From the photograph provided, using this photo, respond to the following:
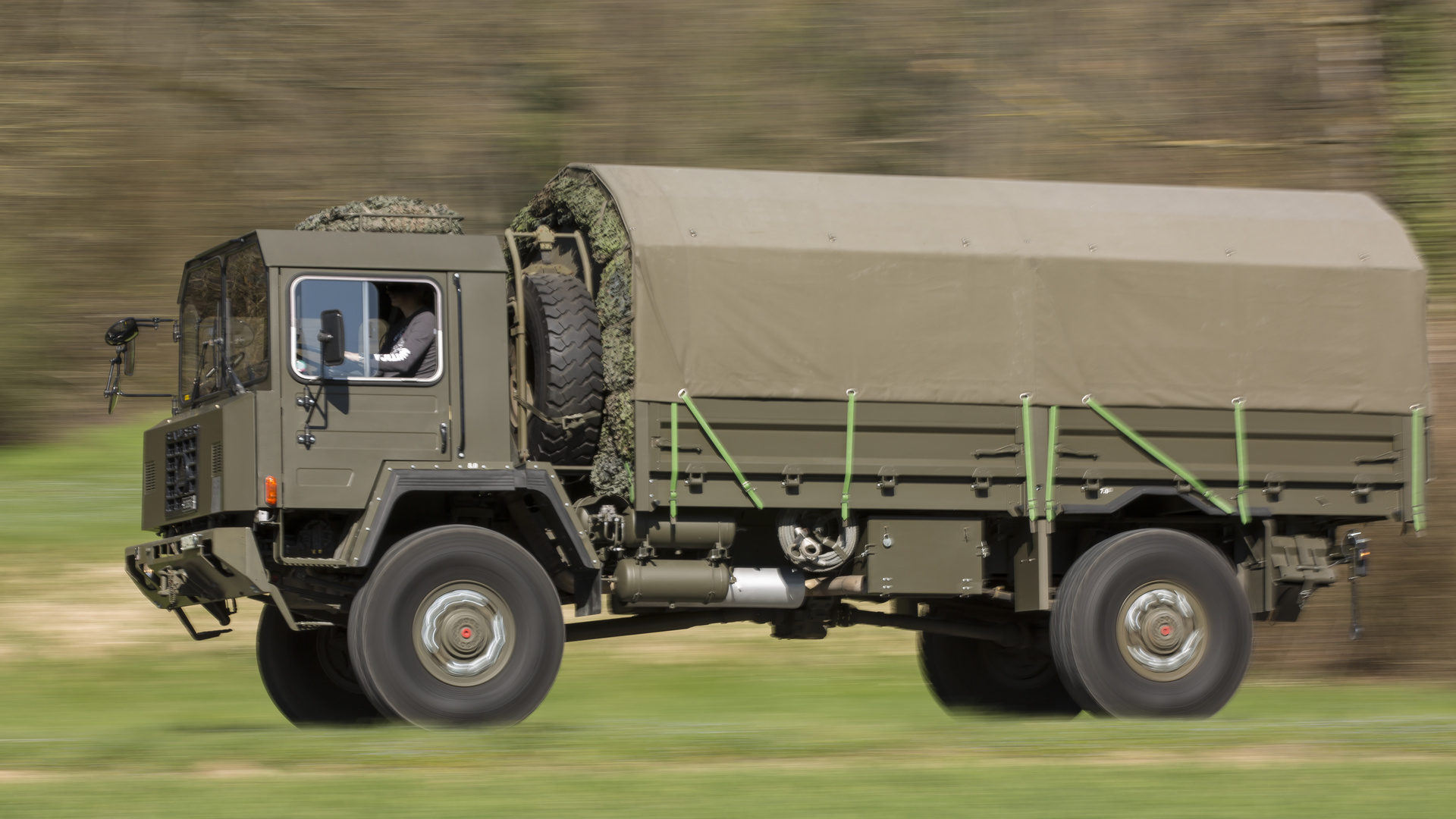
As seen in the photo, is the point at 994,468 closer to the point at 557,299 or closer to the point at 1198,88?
the point at 557,299

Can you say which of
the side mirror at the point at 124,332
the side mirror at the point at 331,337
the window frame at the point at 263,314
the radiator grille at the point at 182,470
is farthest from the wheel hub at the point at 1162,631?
the side mirror at the point at 124,332

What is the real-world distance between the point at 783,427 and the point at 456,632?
2276 millimetres

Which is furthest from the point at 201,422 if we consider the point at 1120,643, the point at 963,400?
the point at 1120,643

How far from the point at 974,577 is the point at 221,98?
56.5 ft

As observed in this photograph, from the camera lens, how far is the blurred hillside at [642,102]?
23969mm

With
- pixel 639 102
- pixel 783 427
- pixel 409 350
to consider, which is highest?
pixel 639 102

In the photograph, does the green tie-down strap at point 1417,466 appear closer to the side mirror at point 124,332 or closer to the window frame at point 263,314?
the window frame at point 263,314

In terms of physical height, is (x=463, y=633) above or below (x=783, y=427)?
below

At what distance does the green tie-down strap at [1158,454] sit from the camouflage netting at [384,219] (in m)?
4.13

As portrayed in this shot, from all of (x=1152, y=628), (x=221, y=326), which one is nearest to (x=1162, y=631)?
(x=1152, y=628)

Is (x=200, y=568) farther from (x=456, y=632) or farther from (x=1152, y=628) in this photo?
(x=1152, y=628)

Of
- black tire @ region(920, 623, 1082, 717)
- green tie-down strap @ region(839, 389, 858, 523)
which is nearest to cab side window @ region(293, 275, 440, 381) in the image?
green tie-down strap @ region(839, 389, 858, 523)

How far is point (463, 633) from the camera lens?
1015 cm

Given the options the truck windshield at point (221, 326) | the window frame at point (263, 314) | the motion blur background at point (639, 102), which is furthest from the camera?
the motion blur background at point (639, 102)
